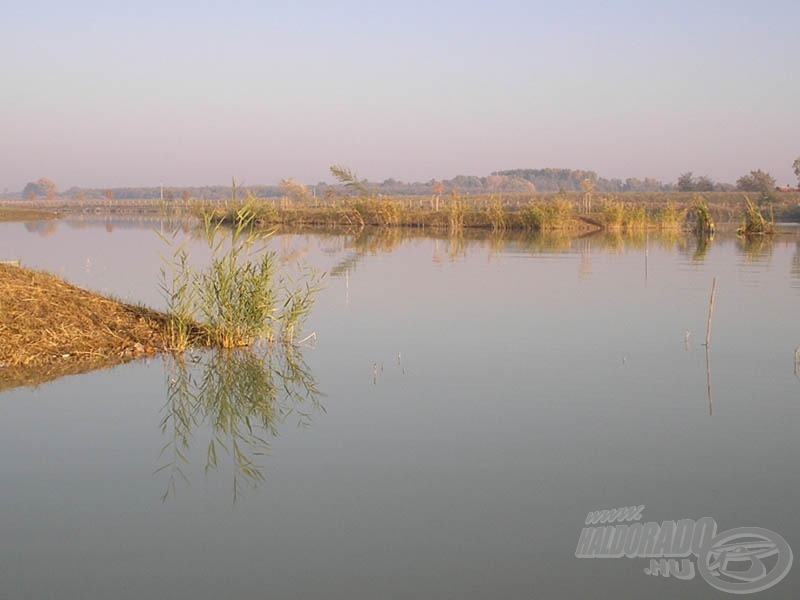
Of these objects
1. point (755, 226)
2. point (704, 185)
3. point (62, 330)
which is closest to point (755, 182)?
point (704, 185)

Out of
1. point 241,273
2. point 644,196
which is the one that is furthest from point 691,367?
point 644,196

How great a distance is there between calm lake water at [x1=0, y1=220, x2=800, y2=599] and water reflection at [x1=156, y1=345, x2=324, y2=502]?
3 centimetres

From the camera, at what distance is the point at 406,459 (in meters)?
5.74

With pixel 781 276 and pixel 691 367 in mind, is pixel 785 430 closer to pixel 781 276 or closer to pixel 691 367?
pixel 691 367

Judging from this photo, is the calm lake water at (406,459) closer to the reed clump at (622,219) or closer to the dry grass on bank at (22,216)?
the reed clump at (622,219)

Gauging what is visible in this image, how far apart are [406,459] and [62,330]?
451 cm

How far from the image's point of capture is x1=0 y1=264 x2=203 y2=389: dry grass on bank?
8.20m

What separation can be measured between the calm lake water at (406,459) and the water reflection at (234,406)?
0.03 m

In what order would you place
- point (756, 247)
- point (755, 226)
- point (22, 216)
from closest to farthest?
point (756, 247) → point (755, 226) → point (22, 216)

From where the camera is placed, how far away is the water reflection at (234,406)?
5.75 m

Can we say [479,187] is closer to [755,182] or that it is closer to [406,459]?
[755,182]

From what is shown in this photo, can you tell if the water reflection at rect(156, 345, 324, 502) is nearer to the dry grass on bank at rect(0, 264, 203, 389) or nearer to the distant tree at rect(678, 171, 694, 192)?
the dry grass on bank at rect(0, 264, 203, 389)

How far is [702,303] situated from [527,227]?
942 inches

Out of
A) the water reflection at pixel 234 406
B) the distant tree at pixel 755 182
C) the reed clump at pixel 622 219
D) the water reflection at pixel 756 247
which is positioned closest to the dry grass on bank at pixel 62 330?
the water reflection at pixel 234 406
